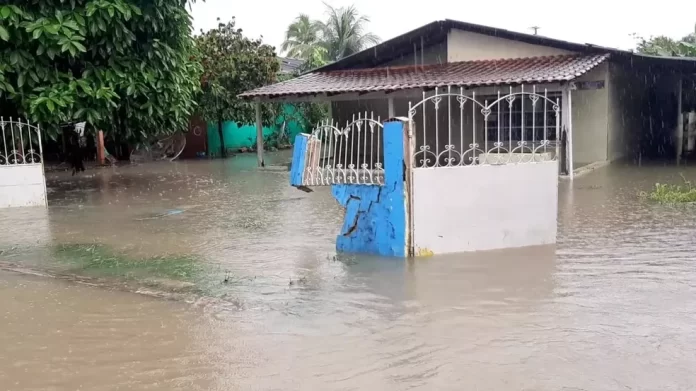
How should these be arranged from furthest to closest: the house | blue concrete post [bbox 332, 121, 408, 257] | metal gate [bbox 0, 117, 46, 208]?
the house < metal gate [bbox 0, 117, 46, 208] < blue concrete post [bbox 332, 121, 408, 257]

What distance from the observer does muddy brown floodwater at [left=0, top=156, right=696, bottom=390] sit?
156 inches

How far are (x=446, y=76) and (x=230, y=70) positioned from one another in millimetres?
9639

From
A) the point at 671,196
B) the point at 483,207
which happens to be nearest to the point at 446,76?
the point at 671,196

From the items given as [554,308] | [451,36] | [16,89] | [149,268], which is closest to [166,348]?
[149,268]

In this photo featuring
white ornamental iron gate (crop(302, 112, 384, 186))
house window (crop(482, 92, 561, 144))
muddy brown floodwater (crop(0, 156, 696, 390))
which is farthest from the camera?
house window (crop(482, 92, 561, 144))

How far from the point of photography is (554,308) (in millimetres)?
5070

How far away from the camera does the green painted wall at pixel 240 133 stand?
26406 millimetres

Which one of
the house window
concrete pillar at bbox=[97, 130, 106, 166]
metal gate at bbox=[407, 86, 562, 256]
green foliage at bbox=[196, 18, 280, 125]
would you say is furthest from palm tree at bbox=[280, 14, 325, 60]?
metal gate at bbox=[407, 86, 562, 256]

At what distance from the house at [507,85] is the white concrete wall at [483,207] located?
6.20m

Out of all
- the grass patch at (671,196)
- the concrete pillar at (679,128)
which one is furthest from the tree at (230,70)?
the grass patch at (671,196)

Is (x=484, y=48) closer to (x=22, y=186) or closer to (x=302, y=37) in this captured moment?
(x=22, y=186)

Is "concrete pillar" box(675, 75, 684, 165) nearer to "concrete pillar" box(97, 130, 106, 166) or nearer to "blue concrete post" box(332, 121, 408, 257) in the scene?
"blue concrete post" box(332, 121, 408, 257)

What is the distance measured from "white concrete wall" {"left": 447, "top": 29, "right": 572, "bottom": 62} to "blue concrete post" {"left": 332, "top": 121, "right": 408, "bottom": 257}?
10933 mm

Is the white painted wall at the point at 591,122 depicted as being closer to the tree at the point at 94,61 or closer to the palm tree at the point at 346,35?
the tree at the point at 94,61
